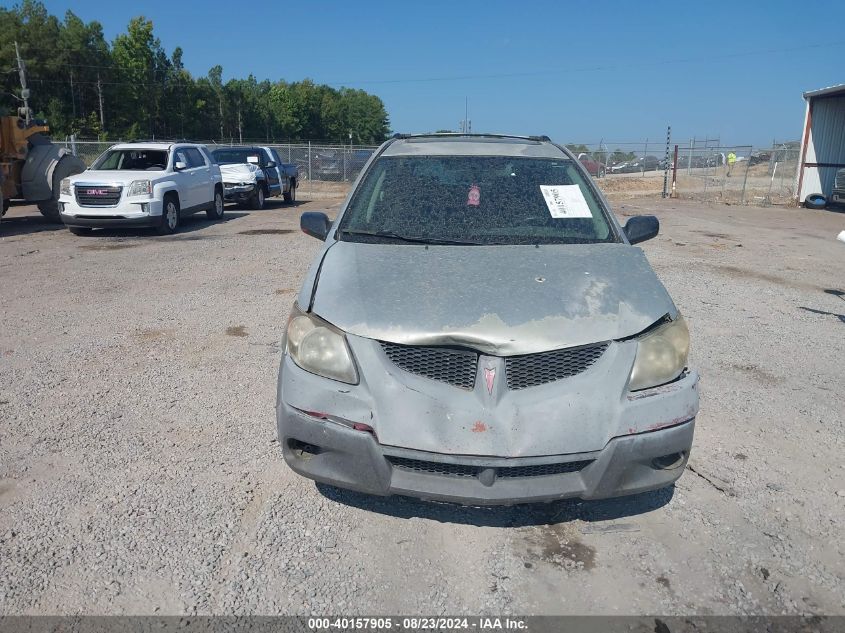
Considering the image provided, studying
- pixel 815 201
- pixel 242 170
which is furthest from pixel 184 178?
pixel 815 201

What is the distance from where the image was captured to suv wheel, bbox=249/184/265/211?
20172 mm

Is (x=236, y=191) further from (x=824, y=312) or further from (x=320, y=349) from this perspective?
(x=320, y=349)

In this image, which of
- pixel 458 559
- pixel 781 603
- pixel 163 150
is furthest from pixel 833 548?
pixel 163 150

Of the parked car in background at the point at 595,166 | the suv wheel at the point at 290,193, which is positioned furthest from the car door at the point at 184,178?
the parked car in background at the point at 595,166

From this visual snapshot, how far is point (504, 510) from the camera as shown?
11.3ft

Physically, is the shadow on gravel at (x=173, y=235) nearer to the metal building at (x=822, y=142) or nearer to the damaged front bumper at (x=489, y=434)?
the damaged front bumper at (x=489, y=434)

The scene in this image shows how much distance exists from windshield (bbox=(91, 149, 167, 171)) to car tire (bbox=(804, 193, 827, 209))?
2052 centimetres

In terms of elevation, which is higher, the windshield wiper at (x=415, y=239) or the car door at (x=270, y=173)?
the car door at (x=270, y=173)

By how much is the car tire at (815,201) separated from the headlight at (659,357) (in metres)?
23.6

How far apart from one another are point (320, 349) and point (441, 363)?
1.78ft

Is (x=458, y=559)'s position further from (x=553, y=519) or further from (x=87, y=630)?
(x=87, y=630)

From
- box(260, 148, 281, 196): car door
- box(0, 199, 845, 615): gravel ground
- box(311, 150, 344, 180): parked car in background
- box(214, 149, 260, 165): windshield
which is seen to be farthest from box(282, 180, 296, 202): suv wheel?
box(0, 199, 845, 615): gravel ground

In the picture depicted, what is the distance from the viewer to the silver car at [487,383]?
9.15ft

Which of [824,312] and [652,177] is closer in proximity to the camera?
[824,312]
